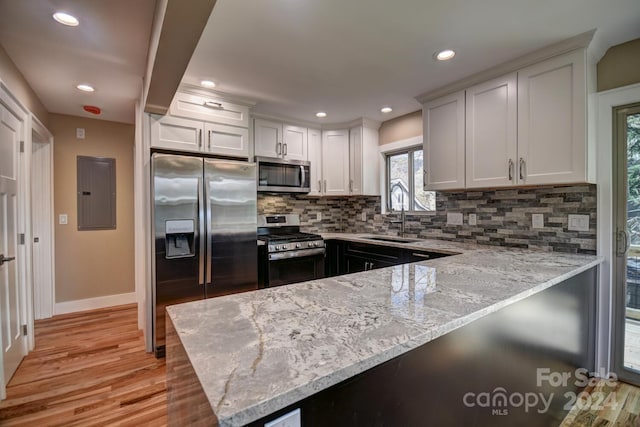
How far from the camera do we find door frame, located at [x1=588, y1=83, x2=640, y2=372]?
2059 mm

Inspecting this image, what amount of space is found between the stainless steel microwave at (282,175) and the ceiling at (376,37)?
2.85 ft

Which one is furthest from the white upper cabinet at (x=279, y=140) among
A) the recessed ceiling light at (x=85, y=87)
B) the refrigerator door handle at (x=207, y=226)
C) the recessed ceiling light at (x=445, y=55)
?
the recessed ceiling light at (x=445, y=55)

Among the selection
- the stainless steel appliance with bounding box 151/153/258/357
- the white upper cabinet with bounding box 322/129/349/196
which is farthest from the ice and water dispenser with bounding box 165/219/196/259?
the white upper cabinet with bounding box 322/129/349/196

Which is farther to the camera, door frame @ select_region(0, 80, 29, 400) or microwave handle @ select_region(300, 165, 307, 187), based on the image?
microwave handle @ select_region(300, 165, 307, 187)

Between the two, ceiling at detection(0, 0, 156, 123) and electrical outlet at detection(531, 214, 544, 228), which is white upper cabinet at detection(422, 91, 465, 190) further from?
ceiling at detection(0, 0, 156, 123)

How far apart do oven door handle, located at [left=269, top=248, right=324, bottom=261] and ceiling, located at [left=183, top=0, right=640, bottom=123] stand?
1599 mm

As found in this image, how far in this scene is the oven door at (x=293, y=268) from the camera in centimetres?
304

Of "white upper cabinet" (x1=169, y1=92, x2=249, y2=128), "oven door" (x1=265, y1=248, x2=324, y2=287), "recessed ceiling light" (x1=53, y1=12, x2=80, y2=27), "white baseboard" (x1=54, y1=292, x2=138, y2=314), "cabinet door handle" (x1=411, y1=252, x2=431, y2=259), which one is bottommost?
"white baseboard" (x1=54, y1=292, x2=138, y2=314)

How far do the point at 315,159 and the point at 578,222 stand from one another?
271 cm

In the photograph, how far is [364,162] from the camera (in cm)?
376

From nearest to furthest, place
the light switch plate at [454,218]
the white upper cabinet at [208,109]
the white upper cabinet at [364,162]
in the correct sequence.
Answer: the white upper cabinet at [208,109] < the light switch plate at [454,218] < the white upper cabinet at [364,162]

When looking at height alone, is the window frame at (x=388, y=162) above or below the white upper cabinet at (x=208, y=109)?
below

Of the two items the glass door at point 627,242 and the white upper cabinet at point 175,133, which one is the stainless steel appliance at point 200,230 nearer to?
the white upper cabinet at point 175,133

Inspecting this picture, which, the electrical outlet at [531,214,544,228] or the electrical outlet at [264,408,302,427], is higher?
the electrical outlet at [531,214,544,228]
